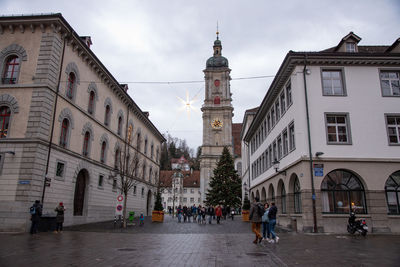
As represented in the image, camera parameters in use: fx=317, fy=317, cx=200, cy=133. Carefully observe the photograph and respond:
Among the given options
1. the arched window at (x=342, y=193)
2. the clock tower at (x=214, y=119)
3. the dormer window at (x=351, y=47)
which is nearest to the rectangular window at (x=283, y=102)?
the dormer window at (x=351, y=47)

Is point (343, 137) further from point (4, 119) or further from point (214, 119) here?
point (214, 119)

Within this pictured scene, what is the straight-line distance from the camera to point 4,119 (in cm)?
1936

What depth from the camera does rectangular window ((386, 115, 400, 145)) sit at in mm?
19344

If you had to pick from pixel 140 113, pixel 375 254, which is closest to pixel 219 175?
pixel 140 113

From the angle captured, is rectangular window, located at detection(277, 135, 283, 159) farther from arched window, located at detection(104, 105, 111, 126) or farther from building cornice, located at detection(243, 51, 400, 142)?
arched window, located at detection(104, 105, 111, 126)

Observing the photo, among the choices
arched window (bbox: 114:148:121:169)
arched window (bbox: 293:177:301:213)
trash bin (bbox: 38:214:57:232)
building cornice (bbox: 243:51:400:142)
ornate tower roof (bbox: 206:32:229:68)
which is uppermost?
ornate tower roof (bbox: 206:32:229:68)

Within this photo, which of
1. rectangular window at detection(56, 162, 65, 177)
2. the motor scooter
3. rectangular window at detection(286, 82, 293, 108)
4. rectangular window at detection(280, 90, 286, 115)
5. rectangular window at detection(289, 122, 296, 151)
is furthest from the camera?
rectangular window at detection(280, 90, 286, 115)

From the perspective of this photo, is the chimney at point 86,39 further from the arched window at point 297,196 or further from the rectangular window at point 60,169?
the arched window at point 297,196

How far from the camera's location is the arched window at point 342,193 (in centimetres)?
1855

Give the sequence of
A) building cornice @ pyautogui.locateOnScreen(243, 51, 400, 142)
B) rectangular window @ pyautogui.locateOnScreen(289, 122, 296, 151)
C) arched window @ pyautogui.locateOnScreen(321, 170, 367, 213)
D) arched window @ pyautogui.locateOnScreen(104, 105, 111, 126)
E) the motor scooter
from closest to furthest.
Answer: the motor scooter
arched window @ pyautogui.locateOnScreen(321, 170, 367, 213)
building cornice @ pyautogui.locateOnScreen(243, 51, 400, 142)
rectangular window @ pyautogui.locateOnScreen(289, 122, 296, 151)
arched window @ pyautogui.locateOnScreen(104, 105, 111, 126)

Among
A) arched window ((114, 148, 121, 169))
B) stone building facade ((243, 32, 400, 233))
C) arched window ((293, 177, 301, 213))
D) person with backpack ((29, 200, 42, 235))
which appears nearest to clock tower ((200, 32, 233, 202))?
arched window ((114, 148, 121, 169))

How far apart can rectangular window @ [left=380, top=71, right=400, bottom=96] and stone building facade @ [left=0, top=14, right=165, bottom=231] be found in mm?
20779

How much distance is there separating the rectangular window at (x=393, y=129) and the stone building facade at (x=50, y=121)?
2089 cm

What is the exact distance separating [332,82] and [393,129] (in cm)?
465
